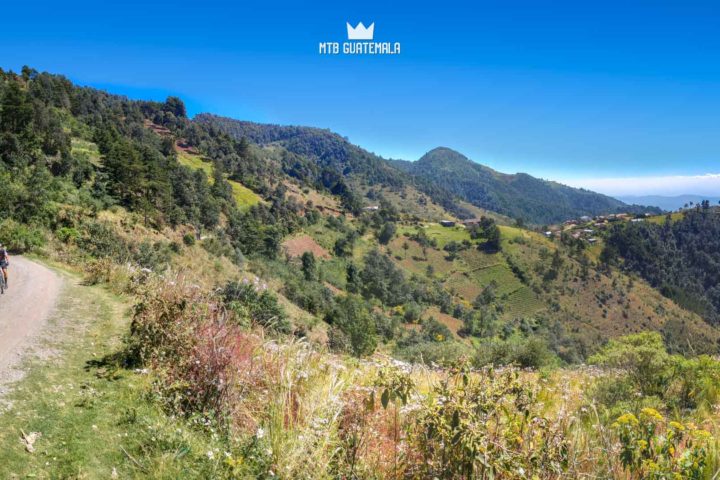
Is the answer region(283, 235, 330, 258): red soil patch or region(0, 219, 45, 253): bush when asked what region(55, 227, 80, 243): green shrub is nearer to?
region(0, 219, 45, 253): bush

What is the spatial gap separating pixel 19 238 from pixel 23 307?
→ 816cm

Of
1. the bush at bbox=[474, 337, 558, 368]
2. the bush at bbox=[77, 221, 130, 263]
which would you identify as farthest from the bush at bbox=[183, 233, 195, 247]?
the bush at bbox=[474, 337, 558, 368]

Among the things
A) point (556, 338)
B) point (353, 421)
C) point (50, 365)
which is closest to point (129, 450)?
point (353, 421)

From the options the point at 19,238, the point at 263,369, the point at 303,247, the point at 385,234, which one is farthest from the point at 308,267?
the point at 263,369

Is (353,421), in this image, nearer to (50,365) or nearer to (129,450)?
(129,450)

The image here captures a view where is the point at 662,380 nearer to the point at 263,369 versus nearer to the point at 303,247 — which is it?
the point at 263,369

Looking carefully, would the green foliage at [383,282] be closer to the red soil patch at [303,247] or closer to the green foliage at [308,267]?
the red soil patch at [303,247]

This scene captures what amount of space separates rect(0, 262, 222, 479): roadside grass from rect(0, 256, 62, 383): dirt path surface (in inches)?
9.4

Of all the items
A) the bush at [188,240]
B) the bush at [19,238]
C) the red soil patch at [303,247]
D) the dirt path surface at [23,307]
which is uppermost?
the bush at [19,238]

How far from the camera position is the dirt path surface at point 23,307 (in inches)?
208

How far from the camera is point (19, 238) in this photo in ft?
44.1

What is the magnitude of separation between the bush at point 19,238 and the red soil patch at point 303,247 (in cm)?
4204

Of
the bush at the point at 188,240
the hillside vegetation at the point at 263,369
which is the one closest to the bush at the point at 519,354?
the hillside vegetation at the point at 263,369

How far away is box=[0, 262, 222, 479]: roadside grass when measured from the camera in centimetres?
307
